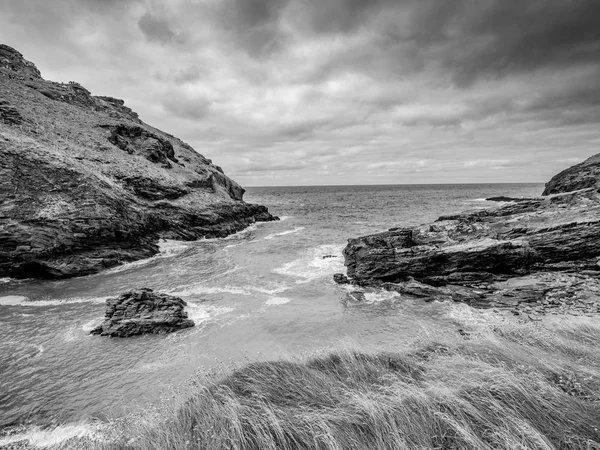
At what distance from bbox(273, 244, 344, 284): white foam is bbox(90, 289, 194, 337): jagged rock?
1007 cm

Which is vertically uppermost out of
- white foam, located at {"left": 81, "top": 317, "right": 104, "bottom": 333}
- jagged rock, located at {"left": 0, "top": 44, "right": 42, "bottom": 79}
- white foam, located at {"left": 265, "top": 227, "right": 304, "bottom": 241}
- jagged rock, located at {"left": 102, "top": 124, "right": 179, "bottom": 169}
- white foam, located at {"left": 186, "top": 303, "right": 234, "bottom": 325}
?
jagged rock, located at {"left": 0, "top": 44, "right": 42, "bottom": 79}

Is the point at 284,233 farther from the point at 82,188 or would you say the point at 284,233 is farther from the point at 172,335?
the point at 172,335

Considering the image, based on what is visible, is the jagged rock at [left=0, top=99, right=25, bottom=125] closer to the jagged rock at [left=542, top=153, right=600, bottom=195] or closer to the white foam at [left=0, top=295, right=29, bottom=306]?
the white foam at [left=0, top=295, right=29, bottom=306]

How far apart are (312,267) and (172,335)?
15.3 m

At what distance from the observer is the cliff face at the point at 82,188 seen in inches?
997

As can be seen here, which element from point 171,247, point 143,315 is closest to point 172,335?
point 143,315

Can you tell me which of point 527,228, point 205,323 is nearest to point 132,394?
point 205,323

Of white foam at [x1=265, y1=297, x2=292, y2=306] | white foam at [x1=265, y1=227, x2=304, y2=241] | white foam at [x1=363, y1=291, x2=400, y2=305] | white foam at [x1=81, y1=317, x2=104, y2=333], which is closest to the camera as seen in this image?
white foam at [x1=81, y1=317, x2=104, y2=333]

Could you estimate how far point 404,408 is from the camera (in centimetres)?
586

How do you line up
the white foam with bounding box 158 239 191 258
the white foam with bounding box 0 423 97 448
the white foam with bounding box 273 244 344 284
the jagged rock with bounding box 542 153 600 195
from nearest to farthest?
1. the white foam with bounding box 0 423 97 448
2. the white foam with bounding box 273 244 344 284
3. the white foam with bounding box 158 239 191 258
4. the jagged rock with bounding box 542 153 600 195

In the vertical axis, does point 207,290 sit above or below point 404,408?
below

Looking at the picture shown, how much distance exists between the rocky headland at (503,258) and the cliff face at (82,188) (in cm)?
2395

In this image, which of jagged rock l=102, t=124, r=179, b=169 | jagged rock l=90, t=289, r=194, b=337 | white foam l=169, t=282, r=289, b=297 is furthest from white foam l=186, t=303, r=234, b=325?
jagged rock l=102, t=124, r=179, b=169

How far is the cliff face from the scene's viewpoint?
83.0 ft
